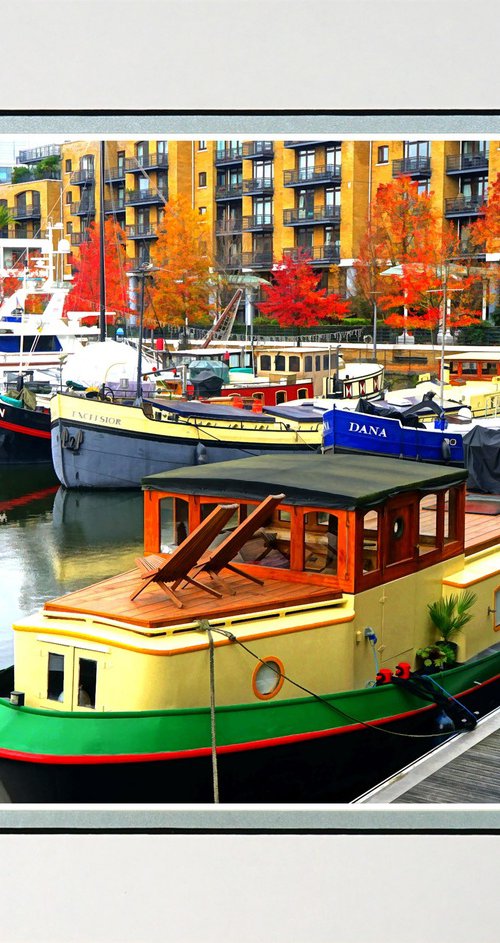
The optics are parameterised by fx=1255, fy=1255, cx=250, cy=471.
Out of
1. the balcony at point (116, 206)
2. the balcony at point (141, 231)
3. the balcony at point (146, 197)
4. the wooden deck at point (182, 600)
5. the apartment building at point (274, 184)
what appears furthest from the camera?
the balcony at point (141, 231)

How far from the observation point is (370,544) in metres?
7.56

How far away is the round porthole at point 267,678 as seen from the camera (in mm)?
6781

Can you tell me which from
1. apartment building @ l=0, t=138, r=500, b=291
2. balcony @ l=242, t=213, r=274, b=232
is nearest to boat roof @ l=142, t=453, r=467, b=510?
apartment building @ l=0, t=138, r=500, b=291

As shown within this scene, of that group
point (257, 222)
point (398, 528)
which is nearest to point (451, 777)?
point (398, 528)

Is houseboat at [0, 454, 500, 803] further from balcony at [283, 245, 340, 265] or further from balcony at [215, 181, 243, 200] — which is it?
balcony at [283, 245, 340, 265]

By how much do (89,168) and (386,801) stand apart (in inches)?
377

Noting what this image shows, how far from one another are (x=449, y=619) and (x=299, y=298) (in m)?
14.0

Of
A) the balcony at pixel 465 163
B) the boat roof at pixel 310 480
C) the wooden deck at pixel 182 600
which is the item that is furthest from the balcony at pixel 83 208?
the wooden deck at pixel 182 600

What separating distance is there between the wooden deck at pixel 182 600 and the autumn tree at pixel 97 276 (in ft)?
31.3

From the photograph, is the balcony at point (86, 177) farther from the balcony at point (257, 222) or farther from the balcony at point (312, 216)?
the balcony at point (312, 216)

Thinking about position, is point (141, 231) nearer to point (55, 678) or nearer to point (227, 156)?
point (227, 156)

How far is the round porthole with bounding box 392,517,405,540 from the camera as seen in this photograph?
7508 millimetres
